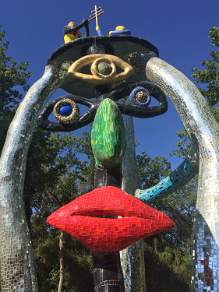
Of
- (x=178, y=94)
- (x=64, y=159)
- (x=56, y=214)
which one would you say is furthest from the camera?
(x=64, y=159)

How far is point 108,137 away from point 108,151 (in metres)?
0.16

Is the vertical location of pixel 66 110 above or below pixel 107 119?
above

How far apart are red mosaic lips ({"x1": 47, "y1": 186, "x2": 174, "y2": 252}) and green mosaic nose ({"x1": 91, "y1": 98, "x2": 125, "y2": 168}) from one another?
696 mm

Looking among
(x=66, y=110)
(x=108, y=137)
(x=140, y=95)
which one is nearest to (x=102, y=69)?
(x=140, y=95)

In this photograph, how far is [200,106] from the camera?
5.99 m

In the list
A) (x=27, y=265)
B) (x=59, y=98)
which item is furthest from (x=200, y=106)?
(x=27, y=265)

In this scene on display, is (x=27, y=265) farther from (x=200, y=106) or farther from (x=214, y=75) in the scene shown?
(x=214, y=75)

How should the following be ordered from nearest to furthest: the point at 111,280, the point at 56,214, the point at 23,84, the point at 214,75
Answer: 1. the point at 56,214
2. the point at 111,280
3. the point at 214,75
4. the point at 23,84

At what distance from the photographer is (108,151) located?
5465 millimetres

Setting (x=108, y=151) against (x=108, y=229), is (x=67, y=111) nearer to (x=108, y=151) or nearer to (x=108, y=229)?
(x=108, y=151)

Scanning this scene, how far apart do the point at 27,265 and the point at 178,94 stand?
2.77 metres

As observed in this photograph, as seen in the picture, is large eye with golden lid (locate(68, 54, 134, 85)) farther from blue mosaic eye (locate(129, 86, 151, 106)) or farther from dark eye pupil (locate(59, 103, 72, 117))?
dark eye pupil (locate(59, 103, 72, 117))

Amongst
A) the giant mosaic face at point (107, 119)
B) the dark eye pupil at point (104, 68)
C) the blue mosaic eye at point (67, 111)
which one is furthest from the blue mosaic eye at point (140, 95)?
the blue mosaic eye at point (67, 111)

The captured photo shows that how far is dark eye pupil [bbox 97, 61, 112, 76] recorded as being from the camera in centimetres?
648
